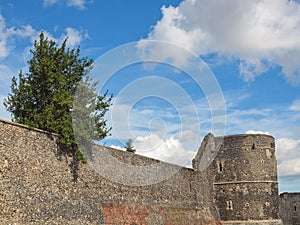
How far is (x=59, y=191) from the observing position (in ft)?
56.1

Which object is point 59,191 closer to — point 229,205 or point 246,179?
point 229,205

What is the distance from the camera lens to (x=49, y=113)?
17922 mm

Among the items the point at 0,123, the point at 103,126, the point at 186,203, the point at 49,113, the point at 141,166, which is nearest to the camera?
the point at 0,123

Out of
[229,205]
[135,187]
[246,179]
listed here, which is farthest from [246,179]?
[135,187]

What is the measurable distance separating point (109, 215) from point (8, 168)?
22.0ft

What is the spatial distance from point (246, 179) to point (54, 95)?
2040 centimetres

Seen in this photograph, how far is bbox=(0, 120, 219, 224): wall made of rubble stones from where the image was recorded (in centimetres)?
1472

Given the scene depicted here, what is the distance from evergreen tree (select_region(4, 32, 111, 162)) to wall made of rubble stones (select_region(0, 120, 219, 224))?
3.31ft

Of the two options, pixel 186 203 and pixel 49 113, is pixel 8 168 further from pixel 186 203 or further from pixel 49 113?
pixel 186 203

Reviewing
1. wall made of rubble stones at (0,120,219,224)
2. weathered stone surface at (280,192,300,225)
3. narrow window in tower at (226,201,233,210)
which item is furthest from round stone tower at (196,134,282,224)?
weathered stone surface at (280,192,300,225)

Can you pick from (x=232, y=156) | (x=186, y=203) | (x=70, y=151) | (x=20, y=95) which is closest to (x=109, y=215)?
(x=70, y=151)

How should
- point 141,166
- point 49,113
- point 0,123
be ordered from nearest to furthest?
point 0,123 → point 49,113 → point 141,166

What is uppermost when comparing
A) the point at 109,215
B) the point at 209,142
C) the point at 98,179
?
the point at 209,142

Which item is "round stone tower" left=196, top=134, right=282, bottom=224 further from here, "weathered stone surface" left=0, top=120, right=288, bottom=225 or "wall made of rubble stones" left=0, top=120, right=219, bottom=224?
"wall made of rubble stones" left=0, top=120, right=219, bottom=224
